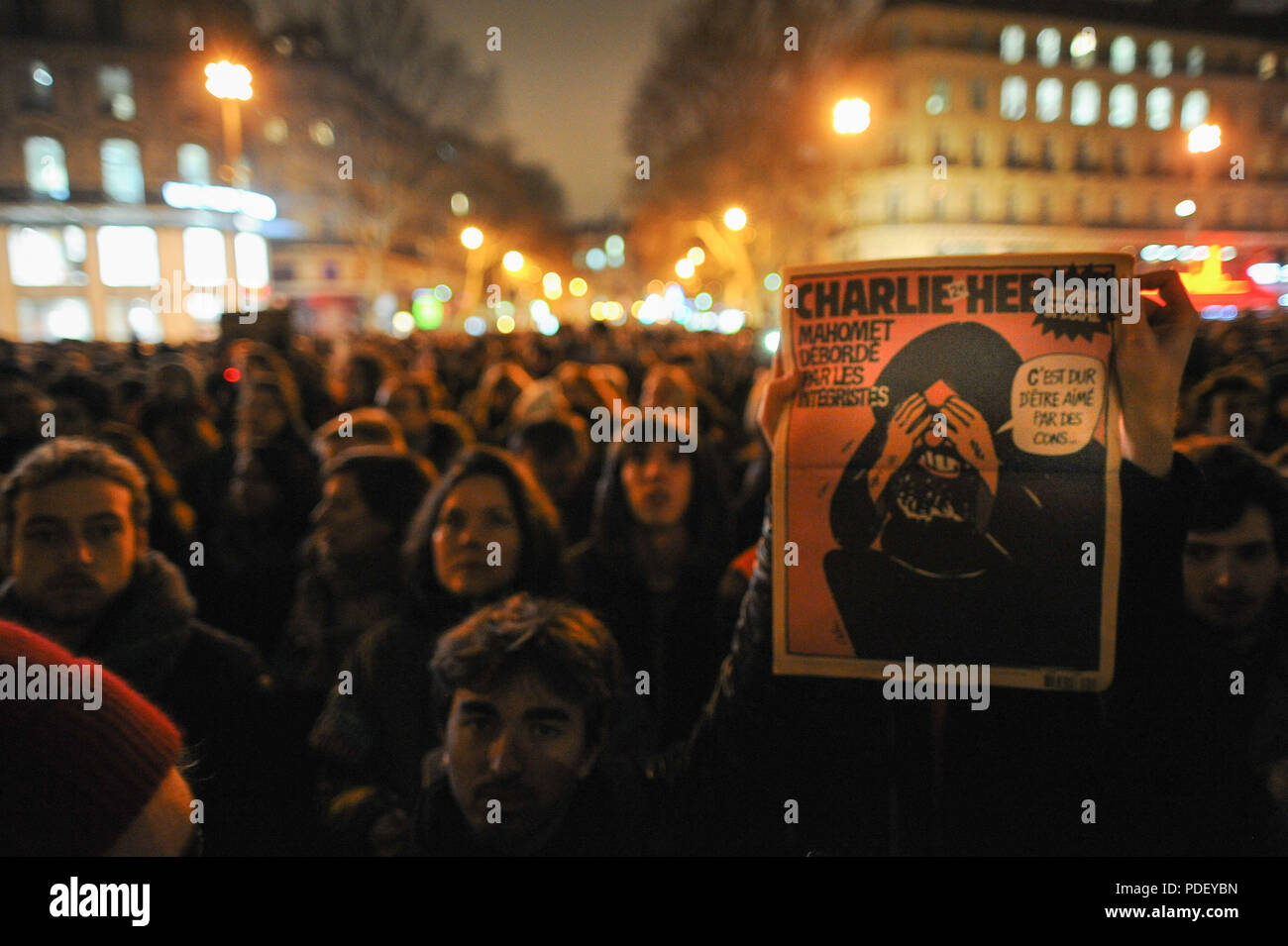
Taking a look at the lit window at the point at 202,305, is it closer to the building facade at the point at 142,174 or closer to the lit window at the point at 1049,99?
the building facade at the point at 142,174

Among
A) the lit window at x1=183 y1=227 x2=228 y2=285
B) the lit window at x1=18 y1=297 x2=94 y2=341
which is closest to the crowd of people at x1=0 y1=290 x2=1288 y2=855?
the lit window at x1=183 y1=227 x2=228 y2=285

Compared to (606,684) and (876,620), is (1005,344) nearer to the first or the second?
(876,620)

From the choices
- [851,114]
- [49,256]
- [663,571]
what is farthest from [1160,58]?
[663,571]

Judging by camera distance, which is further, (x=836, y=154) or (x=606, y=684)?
(x=836, y=154)

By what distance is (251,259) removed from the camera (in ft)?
128

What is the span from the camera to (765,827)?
192cm

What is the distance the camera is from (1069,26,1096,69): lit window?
51594mm

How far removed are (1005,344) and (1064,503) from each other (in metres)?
0.30

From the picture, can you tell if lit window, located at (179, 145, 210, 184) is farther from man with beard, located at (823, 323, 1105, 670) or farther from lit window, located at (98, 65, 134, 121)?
man with beard, located at (823, 323, 1105, 670)

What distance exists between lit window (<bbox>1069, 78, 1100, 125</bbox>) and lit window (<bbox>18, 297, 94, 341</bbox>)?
56586 millimetres

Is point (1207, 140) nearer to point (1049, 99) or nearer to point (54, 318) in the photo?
point (54, 318)

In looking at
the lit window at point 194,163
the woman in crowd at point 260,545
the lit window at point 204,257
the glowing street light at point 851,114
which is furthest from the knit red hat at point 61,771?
the lit window at point 194,163
